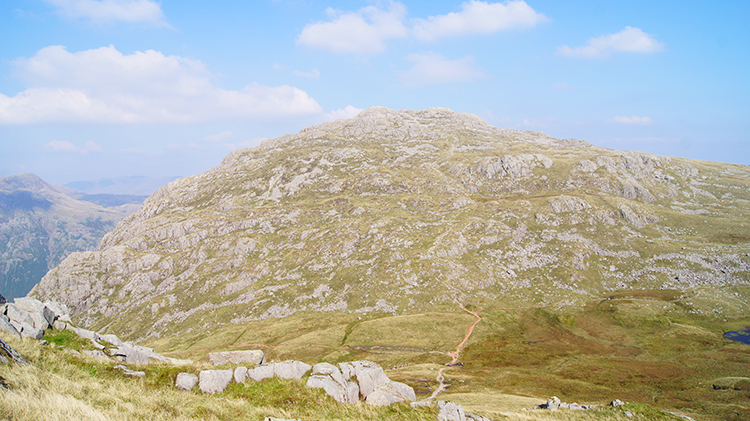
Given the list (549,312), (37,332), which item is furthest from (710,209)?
(37,332)

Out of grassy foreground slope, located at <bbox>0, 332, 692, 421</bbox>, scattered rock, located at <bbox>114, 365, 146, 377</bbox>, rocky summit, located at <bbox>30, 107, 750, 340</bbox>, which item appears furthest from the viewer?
rocky summit, located at <bbox>30, 107, 750, 340</bbox>

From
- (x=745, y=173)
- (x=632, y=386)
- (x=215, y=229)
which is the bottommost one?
(x=632, y=386)

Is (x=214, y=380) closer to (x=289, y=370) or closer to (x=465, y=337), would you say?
(x=289, y=370)

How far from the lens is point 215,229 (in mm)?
178625

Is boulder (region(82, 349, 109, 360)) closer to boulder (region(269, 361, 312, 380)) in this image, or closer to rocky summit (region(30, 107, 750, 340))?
boulder (region(269, 361, 312, 380))

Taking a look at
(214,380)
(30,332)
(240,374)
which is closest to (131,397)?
(214,380)

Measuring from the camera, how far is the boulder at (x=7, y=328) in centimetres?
2410

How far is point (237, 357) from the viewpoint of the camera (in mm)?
33312

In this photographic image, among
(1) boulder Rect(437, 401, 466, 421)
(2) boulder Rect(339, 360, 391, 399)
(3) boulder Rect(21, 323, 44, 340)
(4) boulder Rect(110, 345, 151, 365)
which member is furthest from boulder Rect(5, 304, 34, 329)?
(1) boulder Rect(437, 401, 466, 421)

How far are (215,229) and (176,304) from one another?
50141mm

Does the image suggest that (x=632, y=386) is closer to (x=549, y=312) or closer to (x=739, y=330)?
(x=549, y=312)

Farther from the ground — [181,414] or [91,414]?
[91,414]

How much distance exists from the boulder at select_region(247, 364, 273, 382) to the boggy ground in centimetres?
2460

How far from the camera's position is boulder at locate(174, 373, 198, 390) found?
25.3 m
